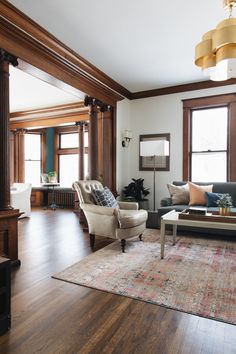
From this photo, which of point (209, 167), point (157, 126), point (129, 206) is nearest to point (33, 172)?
point (157, 126)

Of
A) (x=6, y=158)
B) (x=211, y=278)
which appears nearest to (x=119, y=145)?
(x=6, y=158)

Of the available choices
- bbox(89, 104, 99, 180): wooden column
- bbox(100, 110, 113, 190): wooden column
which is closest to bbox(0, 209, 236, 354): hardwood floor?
bbox(89, 104, 99, 180): wooden column

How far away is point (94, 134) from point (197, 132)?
2.18 meters

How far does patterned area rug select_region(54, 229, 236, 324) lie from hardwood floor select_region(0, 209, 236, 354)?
13 cm

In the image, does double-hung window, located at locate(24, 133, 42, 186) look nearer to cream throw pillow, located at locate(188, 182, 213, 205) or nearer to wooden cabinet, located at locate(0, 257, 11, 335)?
cream throw pillow, located at locate(188, 182, 213, 205)

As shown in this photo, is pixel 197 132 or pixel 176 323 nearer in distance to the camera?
pixel 176 323

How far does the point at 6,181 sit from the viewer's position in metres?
2.79

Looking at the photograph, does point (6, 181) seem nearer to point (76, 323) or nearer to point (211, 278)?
point (76, 323)

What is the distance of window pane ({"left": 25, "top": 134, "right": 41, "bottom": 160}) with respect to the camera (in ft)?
27.6

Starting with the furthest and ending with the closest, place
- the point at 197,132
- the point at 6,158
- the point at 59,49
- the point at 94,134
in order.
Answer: the point at 197,132, the point at 94,134, the point at 59,49, the point at 6,158

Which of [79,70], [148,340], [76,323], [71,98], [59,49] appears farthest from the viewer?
[71,98]

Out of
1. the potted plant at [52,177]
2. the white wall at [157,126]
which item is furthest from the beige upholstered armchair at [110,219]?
the potted plant at [52,177]

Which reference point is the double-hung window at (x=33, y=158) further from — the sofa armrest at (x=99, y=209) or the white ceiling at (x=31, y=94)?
the sofa armrest at (x=99, y=209)

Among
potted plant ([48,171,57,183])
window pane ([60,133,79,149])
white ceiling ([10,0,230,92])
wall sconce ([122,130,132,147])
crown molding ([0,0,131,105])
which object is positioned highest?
white ceiling ([10,0,230,92])
